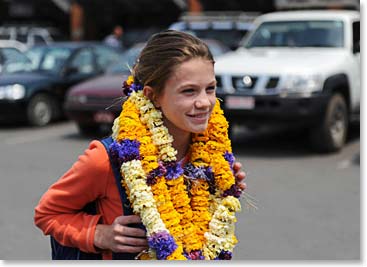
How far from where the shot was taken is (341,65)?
9.74 meters

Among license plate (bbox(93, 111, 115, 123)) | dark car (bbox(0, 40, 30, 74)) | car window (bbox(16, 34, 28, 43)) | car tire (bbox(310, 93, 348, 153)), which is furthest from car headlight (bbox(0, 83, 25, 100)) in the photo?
car window (bbox(16, 34, 28, 43))

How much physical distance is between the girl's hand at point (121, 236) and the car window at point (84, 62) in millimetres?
11216

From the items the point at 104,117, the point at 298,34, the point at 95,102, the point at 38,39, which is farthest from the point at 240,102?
the point at 38,39

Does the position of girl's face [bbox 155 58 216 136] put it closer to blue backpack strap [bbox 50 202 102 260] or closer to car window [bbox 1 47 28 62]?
blue backpack strap [bbox 50 202 102 260]

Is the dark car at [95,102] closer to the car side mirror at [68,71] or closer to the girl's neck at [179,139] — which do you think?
the car side mirror at [68,71]

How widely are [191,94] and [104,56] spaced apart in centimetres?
1182

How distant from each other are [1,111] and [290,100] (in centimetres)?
555

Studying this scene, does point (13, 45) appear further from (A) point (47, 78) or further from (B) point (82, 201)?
(B) point (82, 201)

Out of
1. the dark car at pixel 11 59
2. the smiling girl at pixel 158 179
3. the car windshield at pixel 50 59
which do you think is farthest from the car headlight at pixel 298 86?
the smiling girl at pixel 158 179

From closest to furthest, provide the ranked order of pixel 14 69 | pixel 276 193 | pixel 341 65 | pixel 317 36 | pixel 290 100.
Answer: pixel 276 193 → pixel 290 100 → pixel 341 65 → pixel 317 36 → pixel 14 69

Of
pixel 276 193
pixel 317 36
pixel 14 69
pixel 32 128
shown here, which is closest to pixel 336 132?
pixel 317 36

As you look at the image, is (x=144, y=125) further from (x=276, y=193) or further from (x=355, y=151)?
(x=355, y=151)

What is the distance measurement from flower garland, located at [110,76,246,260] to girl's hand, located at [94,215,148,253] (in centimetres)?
3

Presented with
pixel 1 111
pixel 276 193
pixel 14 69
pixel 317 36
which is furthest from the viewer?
pixel 14 69
